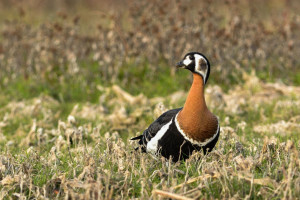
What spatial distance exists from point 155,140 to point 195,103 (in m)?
0.58

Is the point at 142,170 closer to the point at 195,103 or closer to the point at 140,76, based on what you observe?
the point at 195,103

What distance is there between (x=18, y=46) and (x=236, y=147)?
688 cm

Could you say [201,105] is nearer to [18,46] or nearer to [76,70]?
[76,70]

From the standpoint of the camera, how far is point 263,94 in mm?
8312

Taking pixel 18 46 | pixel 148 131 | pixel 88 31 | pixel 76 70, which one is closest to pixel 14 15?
pixel 88 31

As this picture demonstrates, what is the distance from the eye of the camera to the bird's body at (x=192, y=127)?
13.6ft

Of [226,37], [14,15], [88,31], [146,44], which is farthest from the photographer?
[14,15]

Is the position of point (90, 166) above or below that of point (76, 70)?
below

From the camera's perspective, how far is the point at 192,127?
13.6ft

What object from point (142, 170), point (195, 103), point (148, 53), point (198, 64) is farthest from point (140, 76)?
point (142, 170)

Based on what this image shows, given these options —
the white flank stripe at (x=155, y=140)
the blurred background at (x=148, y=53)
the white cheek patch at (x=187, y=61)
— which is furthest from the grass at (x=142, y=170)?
the blurred background at (x=148, y=53)

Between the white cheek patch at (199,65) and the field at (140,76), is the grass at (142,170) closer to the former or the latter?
the field at (140,76)

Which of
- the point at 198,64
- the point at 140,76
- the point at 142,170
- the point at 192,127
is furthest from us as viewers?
the point at 140,76

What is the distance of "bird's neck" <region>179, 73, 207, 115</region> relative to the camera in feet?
13.7
